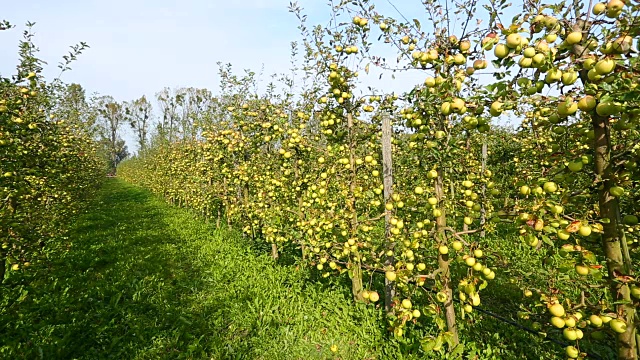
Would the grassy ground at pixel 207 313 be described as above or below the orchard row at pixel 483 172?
below

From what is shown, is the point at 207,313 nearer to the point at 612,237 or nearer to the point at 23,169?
the point at 23,169

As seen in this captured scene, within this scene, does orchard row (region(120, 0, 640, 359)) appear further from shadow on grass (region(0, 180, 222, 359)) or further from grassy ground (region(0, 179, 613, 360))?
shadow on grass (region(0, 180, 222, 359))

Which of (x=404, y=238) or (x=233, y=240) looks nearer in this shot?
(x=404, y=238)

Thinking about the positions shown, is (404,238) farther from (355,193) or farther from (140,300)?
(140,300)

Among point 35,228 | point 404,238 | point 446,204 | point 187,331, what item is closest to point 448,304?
point 404,238

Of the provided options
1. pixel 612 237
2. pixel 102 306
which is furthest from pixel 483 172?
pixel 102 306

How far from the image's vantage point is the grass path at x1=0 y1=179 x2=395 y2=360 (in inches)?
149

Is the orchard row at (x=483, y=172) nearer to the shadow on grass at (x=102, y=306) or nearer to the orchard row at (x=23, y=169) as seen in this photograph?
the shadow on grass at (x=102, y=306)

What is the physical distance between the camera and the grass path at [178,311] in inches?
149

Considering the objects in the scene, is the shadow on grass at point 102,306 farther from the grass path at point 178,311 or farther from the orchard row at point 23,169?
the orchard row at point 23,169

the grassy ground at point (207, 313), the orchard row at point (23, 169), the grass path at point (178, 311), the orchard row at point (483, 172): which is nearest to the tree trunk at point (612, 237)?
the orchard row at point (483, 172)

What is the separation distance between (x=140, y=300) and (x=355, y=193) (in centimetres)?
379

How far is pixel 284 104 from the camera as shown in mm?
5809

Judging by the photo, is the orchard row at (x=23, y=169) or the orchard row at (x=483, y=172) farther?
the orchard row at (x=23, y=169)
